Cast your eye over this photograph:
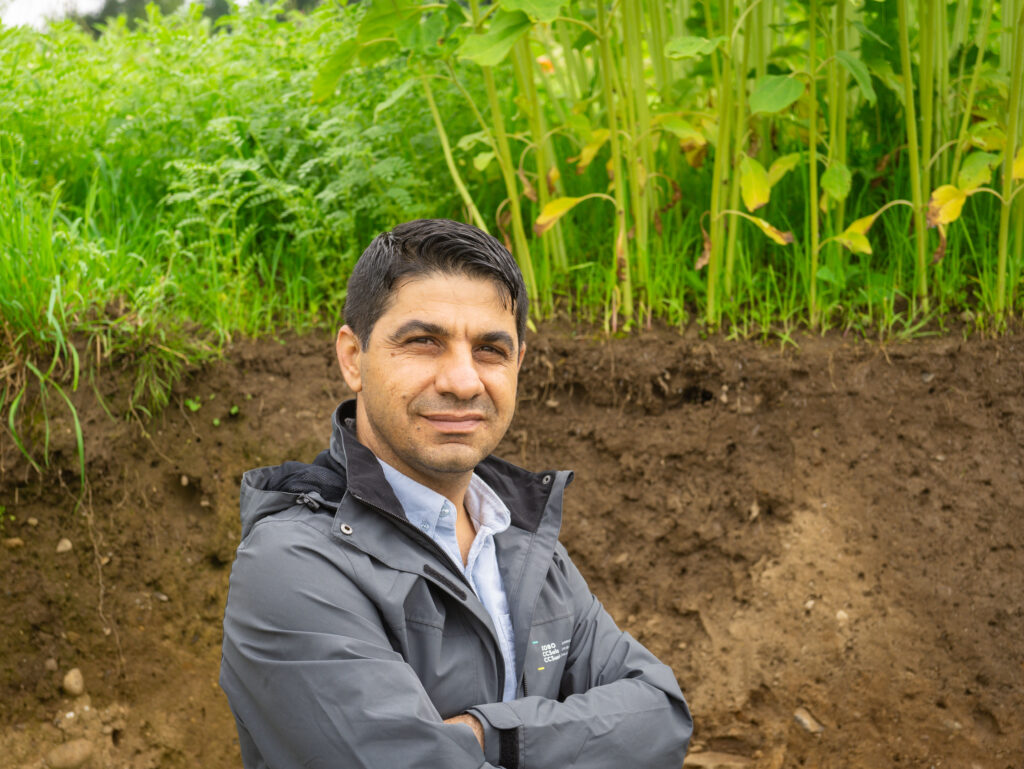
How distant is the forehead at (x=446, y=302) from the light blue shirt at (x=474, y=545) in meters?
0.30

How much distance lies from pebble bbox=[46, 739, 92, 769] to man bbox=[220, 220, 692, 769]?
1.55m

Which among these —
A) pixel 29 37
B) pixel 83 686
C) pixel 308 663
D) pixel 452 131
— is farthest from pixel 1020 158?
pixel 29 37

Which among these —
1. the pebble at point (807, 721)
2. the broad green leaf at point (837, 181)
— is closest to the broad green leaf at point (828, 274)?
the broad green leaf at point (837, 181)

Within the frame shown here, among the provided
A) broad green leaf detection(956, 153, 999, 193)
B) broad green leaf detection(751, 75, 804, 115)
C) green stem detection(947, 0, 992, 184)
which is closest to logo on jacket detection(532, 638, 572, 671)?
broad green leaf detection(751, 75, 804, 115)

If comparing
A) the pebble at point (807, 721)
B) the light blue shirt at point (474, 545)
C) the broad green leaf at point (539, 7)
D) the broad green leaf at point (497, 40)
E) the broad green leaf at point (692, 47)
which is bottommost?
the pebble at point (807, 721)

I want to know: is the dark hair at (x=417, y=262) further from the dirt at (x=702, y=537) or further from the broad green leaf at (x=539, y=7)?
the dirt at (x=702, y=537)

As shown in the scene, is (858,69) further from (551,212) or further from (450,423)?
(450,423)

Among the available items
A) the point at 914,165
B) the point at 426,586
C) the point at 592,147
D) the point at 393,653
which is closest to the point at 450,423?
the point at 426,586

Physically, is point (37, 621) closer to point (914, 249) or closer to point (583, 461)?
point (583, 461)

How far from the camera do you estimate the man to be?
147cm

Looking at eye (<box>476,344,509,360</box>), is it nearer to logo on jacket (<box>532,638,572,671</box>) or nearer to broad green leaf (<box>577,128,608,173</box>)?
logo on jacket (<box>532,638,572,671</box>)

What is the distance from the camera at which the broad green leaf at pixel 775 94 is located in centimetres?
284

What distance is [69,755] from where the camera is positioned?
2.85m

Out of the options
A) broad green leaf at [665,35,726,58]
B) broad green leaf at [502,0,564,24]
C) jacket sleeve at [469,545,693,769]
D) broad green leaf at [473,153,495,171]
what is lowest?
jacket sleeve at [469,545,693,769]
